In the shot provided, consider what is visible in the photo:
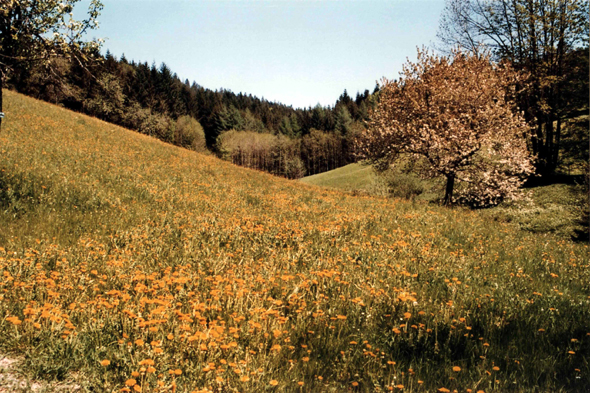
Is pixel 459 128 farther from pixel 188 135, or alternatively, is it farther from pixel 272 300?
pixel 188 135

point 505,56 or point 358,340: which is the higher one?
point 505,56

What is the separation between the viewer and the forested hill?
5372 cm

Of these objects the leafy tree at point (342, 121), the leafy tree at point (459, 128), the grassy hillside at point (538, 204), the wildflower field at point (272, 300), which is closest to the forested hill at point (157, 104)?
the leafy tree at point (342, 121)

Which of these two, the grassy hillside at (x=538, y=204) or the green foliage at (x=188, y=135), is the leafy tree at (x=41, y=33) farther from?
the green foliage at (x=188, y=135)

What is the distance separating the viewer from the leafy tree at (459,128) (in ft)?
65.7

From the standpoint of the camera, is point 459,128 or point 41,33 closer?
point 41,33

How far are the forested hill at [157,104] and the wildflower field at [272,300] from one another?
390 centimetres

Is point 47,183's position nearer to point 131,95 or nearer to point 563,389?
point 563,389

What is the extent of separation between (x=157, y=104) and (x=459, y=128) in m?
78.1

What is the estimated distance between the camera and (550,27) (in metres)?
24.7

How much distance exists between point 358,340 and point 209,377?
170 cm

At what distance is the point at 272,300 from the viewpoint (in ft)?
13.6

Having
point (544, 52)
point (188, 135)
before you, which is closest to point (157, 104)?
point (188, 135)

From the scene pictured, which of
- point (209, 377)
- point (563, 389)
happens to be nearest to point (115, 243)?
point (209, 377)
